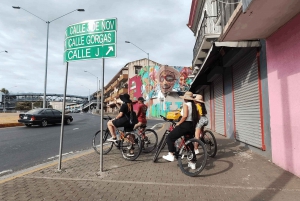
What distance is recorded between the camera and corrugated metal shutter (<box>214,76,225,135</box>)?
10.6 meters

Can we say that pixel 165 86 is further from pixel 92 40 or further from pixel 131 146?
pixel 92 40

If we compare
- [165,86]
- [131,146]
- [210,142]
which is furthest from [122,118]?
[165,86]

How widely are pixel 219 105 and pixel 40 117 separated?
12.5 meters

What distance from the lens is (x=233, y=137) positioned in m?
8.71

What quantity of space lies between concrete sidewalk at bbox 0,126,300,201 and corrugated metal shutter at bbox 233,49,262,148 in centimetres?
101

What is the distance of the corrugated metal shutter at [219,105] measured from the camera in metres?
10.6

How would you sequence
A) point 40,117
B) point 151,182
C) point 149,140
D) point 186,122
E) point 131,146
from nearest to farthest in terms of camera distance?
point 151,182
point 186,122
point 131,146
point 149,140
point 40,117

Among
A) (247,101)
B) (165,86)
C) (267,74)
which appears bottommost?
(247,101)

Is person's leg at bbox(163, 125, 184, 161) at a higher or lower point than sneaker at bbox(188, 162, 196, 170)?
higher

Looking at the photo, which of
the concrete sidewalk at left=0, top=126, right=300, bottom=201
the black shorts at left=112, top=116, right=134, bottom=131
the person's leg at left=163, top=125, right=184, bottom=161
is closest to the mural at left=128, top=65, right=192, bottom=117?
the black shorts at left=112, top=116, right=134, bottom=131

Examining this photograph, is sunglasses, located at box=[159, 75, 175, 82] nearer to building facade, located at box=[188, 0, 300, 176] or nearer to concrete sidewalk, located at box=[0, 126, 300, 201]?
building facade, located at box=[188, 0, 300, 176]

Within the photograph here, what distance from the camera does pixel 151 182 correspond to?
168 inches

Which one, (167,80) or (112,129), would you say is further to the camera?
(167,80)

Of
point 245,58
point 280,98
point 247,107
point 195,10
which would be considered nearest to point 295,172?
point 280,98
